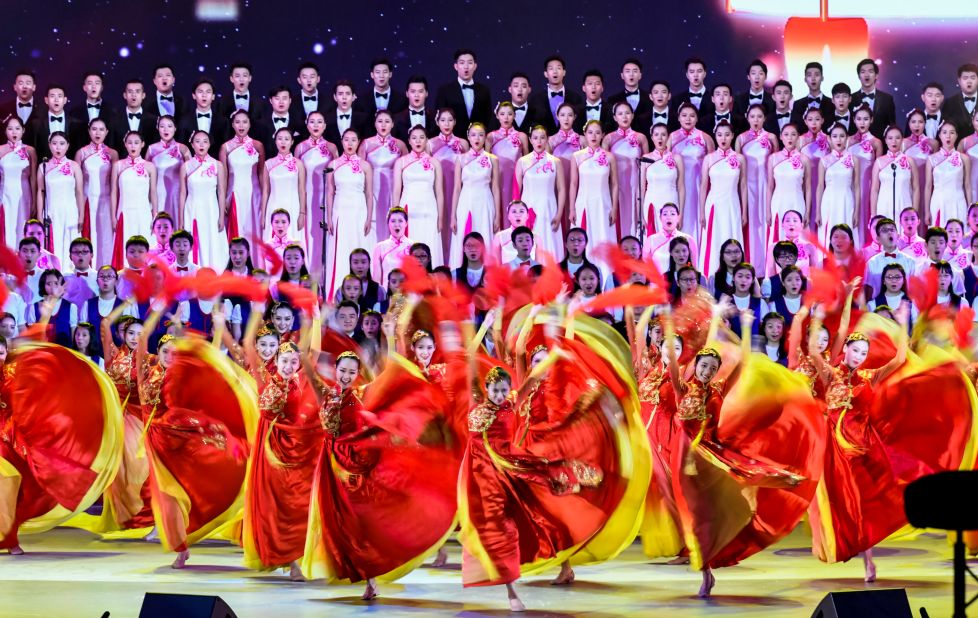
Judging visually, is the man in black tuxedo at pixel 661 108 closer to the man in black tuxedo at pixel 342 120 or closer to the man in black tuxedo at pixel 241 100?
the man in black tuxedo at pixel 342 120

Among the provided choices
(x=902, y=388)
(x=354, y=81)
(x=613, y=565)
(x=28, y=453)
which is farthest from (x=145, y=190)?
(x=902, y=388)

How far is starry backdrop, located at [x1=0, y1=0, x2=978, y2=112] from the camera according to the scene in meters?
12.7

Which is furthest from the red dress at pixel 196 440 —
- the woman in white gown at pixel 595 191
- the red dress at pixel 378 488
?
the woman in white gown at pixel 595 191

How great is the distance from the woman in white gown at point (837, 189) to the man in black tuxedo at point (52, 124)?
19.3 feet

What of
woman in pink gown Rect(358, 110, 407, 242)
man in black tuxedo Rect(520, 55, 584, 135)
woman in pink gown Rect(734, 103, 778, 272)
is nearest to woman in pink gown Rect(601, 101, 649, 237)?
man in black tuxedo Rect(520, 55, 584, 135)

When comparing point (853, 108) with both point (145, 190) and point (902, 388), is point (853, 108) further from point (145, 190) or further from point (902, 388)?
point (145, 190)

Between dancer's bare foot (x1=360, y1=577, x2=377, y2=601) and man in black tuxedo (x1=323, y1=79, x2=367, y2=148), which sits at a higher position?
man in black tuxedo (x1=323, y1=79, x2=367, y2=148)

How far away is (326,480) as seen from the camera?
7250 millimetres

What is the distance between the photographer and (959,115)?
11492 mm

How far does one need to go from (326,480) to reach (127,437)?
7.28 feet

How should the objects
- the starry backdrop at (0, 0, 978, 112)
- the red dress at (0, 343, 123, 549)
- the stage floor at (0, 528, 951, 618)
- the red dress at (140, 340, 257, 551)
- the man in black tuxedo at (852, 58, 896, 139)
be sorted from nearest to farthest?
the stage floor at (0, 528, 951, 618)
the red dress at (140, 340, 257, 551)
the red dress at (0, 343, 123, 549)
the man in black tuxedo at (852, 58, 896, 139)
the starry backdrop at (0, 0, 978, 112)

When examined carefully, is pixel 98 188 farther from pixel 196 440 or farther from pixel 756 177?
pixel 756 177

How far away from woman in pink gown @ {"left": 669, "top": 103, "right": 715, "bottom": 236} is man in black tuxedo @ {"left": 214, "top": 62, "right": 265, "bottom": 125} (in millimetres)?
3323

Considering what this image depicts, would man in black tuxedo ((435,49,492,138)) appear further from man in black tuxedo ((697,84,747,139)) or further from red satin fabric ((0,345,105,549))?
red satin fabric ((0,345,105,549))
